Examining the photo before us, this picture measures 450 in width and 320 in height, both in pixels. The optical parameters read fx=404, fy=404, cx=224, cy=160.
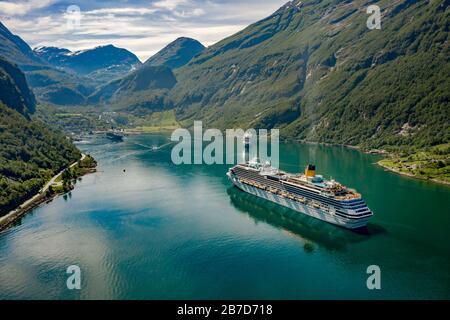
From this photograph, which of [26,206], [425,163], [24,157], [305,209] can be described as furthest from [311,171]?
[24,157]

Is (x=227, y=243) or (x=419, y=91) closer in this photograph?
(x=227, y=243)

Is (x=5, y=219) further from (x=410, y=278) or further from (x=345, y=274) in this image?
(x=410, y=278)

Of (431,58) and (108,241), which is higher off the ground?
(431,58)

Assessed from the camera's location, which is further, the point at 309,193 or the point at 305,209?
the point at 305,209

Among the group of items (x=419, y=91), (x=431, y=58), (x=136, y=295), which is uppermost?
(x=431, y=58)

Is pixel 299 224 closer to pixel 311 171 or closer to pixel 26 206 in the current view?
pixel 311 171

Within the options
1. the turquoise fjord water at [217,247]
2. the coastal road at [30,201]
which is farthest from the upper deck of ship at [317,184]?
the coastal road at [30,201]

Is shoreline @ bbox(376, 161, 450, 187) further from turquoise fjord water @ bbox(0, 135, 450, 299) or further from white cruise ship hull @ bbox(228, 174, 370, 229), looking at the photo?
white cruise ship hull @ bbox(228, 174, 370, 229)
